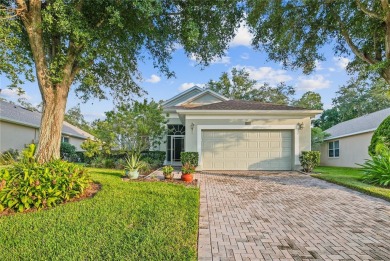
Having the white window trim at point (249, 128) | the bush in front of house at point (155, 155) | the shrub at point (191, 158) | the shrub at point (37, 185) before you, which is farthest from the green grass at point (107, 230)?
the bush in front of house at point (155, 155)

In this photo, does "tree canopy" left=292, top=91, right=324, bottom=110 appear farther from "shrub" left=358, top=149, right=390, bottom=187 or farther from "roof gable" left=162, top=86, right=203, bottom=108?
"shrub" left=358, top=149, right=390, bottom=187

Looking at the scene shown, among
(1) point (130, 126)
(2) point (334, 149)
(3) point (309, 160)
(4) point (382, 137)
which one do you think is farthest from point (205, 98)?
(4) point (382, 137)

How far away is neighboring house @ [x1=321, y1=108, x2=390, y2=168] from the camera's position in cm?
1589

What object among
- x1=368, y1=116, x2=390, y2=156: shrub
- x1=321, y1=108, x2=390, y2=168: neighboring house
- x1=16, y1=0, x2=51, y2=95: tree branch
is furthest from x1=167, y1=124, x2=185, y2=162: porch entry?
x1=321, y1=108, x2=390, y2=168: neighboring house

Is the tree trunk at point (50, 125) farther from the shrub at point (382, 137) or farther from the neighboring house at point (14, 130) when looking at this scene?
the shrub at point (382, 137)

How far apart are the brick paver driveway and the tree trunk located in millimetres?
4759

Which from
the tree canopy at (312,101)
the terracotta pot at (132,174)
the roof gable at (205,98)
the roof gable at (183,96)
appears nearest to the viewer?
the terracotta pot at (132,174)

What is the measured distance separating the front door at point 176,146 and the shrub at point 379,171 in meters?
11.3

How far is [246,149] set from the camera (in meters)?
13.4

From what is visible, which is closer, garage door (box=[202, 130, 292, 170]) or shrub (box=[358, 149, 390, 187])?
shrub (box=[358, 149, 390, 187])

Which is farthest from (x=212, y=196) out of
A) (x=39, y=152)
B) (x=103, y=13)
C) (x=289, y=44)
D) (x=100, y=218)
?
(x=289, y=44)

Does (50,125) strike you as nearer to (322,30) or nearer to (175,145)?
(175,145)

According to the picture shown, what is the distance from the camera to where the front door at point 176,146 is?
17812 millimetres

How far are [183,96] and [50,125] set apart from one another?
14297mm
